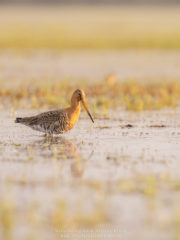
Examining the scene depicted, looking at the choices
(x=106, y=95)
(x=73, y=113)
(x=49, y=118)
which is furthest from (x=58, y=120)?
(x=106, y=95)

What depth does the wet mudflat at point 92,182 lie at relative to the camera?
729 centimetres

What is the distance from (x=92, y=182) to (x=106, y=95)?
36.0ft

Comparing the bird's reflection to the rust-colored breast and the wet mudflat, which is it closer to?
the wet mudflat

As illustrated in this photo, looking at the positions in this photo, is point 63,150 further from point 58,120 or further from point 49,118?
point 49,118

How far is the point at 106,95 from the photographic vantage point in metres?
19.9

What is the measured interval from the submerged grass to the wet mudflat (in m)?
3.60

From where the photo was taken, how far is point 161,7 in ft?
399

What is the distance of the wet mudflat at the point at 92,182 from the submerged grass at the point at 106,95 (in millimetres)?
3600

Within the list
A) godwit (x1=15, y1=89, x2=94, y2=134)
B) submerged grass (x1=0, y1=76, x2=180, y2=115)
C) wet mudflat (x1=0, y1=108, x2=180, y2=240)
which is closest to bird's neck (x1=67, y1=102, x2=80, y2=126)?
godwit (x1=15, y1=89, x2=94, y2=134)

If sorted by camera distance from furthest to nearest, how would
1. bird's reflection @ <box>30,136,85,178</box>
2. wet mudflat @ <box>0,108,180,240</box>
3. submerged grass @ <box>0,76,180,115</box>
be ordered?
submerged grass @ <box>0,76,180,115</box>, bird's reflection @ <box>30,136,85,178</box>, wet mudflat @ <box>0,108,180,240</box>

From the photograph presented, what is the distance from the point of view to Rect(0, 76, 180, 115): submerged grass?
17406 mm

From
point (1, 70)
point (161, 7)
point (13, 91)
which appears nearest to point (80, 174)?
point (13, 91)

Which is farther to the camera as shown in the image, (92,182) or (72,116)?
(72,116)

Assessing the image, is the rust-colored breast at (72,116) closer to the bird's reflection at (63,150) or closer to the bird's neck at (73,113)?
the bird's neck at (73,113)
